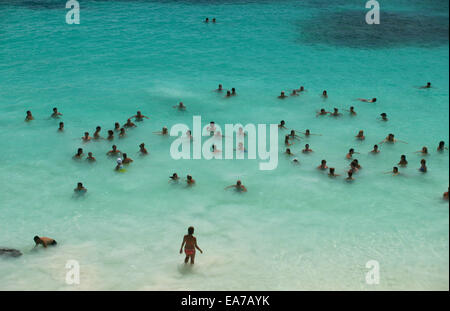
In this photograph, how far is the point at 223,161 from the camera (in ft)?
64.3

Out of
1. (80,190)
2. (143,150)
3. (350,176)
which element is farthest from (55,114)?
(350,176)

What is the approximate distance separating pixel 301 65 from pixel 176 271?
19631mm

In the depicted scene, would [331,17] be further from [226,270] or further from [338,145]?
[226,270]

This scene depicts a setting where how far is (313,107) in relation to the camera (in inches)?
940

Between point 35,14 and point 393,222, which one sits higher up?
point 35,14

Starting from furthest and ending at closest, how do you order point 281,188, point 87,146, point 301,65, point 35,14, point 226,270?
1. point 35,14
2. point 301,65
3. point 87,146
4. point 281,188
5. point 226,270

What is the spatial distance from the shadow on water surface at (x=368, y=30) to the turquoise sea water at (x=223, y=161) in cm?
22

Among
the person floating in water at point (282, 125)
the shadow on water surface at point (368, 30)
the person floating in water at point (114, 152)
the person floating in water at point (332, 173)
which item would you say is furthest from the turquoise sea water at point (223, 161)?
the person floating in water at point (282, 125)

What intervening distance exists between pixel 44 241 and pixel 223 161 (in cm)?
824

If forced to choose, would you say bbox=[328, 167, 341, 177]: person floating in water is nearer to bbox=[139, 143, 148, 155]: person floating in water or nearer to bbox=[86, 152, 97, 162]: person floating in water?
bbox=[139, 143, 148, 155]: person floating in water

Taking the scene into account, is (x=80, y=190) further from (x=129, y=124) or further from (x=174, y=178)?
(x=129, y=124)

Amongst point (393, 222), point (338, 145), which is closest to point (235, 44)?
point (338, 145)

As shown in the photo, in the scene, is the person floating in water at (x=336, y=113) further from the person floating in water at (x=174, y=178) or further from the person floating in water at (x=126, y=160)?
the person floating in water at (x=126, y=160)

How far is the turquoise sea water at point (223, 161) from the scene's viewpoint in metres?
13.0
